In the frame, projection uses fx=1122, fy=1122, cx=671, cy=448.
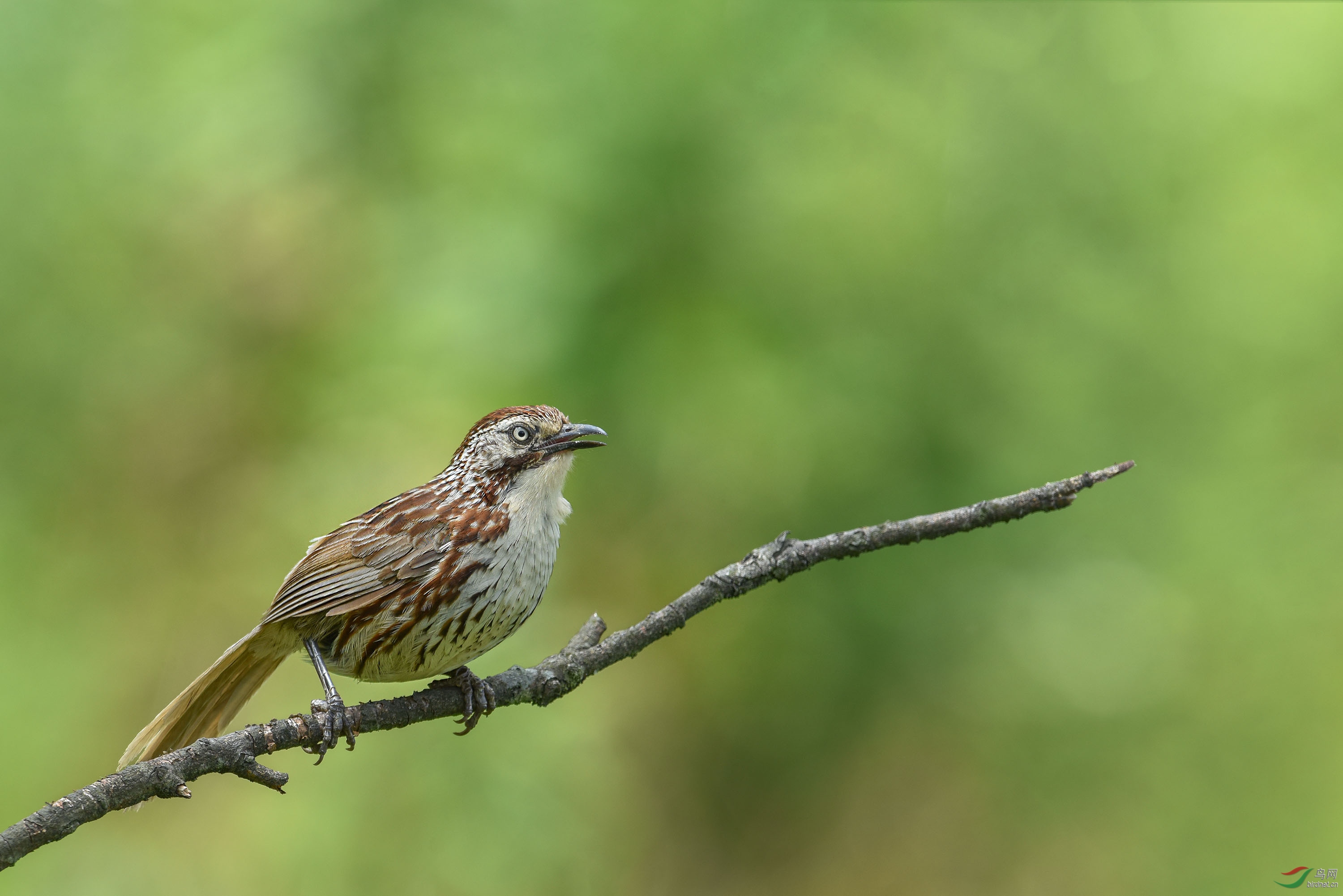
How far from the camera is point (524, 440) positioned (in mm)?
3939

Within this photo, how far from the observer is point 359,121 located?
24.9 ft

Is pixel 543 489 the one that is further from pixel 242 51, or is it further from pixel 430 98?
pixel 242 51

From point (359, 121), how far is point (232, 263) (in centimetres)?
135

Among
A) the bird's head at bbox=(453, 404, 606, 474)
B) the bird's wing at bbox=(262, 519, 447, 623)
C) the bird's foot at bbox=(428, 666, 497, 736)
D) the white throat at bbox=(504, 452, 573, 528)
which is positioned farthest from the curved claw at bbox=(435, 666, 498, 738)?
the bird's head at bbox=(453, 404, 606, 474)

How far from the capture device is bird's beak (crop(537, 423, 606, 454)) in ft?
12.7

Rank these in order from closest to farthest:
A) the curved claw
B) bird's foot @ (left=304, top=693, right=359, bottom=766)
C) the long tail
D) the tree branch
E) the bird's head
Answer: the tree branch
bird's foot @ (left=304, top=693, right=359, bottom=766)
the long tail
the curved claw
the bird's head

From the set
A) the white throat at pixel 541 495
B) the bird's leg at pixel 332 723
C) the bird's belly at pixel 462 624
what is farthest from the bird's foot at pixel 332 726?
the white throat at pixel 541 495

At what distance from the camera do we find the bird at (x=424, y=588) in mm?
3590

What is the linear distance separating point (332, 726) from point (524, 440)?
1237 millimetres

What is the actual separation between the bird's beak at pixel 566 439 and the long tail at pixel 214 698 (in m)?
1.11

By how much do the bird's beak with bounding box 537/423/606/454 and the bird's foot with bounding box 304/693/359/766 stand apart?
1136 millimetres

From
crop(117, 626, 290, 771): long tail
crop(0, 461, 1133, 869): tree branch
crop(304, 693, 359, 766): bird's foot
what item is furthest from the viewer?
crop(117, 626, 290, 771): long tail

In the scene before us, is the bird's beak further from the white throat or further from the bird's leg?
the bird's leg

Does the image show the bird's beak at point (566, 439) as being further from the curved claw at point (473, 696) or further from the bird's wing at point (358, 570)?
the curved claw at point (473, 696)
